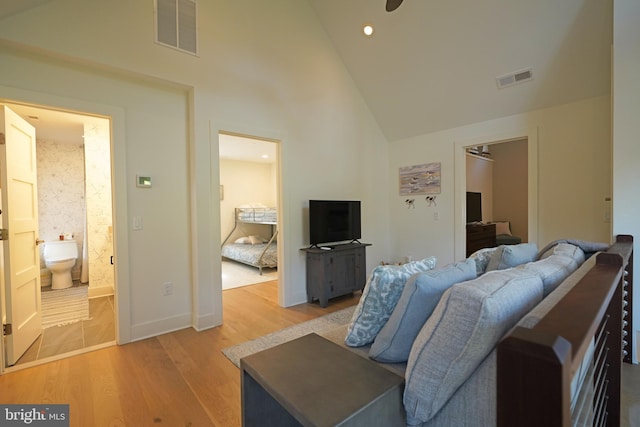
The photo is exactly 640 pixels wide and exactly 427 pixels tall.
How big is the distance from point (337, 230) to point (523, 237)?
5.09 metres

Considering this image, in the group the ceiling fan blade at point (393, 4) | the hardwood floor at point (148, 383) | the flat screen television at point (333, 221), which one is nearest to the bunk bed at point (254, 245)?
the flat screen television at point (333, 221)

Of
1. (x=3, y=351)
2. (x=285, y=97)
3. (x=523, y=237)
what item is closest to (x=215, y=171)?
(x=285, y=97)

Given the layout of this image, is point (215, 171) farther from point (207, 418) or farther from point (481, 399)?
point (481, 399)

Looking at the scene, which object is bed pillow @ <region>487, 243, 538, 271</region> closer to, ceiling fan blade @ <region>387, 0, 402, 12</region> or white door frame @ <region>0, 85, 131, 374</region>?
ceiling fan blade @ <region>387, 0, 402, 12</region>

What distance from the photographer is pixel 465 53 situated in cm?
332

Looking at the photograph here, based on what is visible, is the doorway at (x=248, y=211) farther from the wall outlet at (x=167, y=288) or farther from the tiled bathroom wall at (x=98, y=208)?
the wall outlet at (x=167, y=288)

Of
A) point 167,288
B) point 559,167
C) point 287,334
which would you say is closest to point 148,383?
point 167,288

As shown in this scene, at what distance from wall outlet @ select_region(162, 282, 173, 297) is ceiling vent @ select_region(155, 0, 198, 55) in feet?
7.46

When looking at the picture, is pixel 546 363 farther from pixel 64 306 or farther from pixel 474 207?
pixel 474 207

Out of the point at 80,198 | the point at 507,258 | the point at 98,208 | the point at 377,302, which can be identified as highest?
the point at 80,198

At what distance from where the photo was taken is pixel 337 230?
3.91 m

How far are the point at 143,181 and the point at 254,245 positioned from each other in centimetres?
363

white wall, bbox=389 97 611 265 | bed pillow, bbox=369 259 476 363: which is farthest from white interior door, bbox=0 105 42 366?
white wall, bbox=389 97 611 265

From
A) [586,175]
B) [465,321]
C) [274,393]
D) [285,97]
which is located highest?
[285,97]
